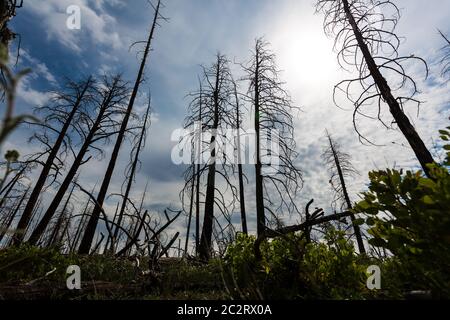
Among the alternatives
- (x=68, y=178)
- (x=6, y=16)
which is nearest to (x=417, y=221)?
(x=6, y=16)

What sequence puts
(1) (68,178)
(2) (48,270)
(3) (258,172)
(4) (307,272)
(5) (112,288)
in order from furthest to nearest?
1. (1) (68,178)
2. (3) (258,172)
3. (2) (48,270)
4. (5) (112,288)
5. (4) (307,272)

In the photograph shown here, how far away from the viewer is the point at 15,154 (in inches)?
31.7

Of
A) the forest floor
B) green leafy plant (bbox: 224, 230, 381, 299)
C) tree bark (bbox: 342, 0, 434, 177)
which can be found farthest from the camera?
tree bark (bbox: 342, 0, 434, 177)

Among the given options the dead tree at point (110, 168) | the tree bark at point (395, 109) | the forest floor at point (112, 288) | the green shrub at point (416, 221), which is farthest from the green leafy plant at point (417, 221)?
the dead tree at point (110, 168)

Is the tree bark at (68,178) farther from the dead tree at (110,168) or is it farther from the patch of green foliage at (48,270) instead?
the patch of green foliage at (48,270)

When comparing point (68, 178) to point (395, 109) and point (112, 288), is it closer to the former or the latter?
point (112, 288)

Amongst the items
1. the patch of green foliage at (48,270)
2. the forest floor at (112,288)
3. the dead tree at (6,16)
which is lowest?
the forest floor at (112,288)

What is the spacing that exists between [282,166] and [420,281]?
785 centimetres

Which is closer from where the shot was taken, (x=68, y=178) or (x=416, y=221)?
(x=416, y=221)

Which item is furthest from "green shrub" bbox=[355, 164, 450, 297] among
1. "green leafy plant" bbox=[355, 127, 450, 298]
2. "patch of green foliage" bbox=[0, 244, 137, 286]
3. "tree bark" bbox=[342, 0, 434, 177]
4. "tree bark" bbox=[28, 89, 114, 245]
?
"tree bark" bbox=[28, 89, 114, 245]

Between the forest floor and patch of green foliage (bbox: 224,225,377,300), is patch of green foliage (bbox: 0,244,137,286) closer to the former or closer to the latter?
the forest floor

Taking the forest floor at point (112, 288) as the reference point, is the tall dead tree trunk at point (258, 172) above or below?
above

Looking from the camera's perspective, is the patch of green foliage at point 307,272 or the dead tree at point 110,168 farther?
the dead tree at point 110,168
